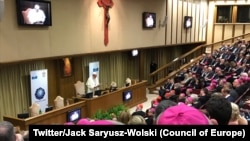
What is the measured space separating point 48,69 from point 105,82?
3.11 m

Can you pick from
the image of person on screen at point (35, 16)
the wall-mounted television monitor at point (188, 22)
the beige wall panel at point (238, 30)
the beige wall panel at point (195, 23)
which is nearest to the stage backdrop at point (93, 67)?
the image of person on screen at point (35, 16)

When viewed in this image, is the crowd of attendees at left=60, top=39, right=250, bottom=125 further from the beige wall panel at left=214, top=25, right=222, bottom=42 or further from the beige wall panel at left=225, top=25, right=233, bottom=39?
the beige wall panel at left=214, top=25, right=222, bottom=42

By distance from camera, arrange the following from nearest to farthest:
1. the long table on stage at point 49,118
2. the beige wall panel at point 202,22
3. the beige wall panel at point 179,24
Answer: the long table on stage at point 49,118 → the beige wall panel at point 179,24 → the beige wall panel at point 202,22

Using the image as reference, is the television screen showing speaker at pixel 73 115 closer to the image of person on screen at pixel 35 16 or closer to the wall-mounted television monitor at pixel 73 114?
the wall-mounted television monitor at pixel 73 114

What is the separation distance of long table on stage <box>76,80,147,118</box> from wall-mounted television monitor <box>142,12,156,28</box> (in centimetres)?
262

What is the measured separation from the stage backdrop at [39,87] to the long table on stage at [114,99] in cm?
105

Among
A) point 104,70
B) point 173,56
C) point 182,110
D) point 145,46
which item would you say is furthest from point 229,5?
point 182,110

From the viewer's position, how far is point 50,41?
812 centimetres

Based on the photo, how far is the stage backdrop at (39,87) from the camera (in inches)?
329

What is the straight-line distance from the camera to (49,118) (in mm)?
7324

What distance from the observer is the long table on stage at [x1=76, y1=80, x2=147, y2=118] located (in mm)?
8742

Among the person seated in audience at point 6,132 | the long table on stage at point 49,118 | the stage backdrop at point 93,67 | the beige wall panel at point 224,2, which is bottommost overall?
the long table on stage at point 49,118

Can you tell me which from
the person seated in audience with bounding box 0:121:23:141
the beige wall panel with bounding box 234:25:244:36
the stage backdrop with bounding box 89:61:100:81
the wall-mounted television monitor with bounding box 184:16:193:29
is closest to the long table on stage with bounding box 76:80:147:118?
the stage backdrop with bounding box 89:61:100:81

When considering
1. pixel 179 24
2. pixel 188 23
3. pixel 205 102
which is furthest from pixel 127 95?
pixel 188 23
